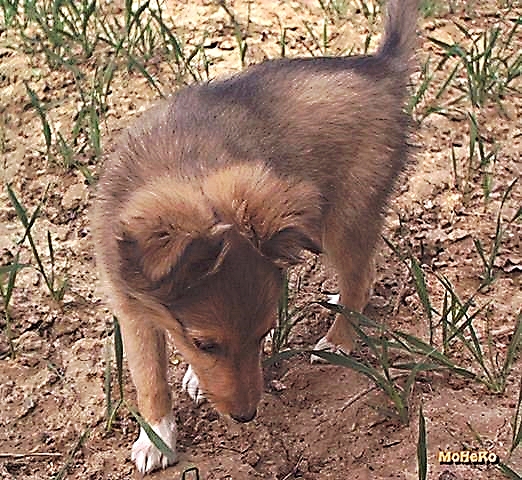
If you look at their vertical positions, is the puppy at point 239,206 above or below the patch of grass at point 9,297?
above

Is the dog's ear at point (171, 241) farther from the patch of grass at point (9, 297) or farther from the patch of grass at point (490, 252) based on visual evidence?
the patch of grass at point (490, 252)

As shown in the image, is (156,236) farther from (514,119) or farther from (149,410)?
(514,119)

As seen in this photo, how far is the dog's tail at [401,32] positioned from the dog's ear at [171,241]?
4.56 feet

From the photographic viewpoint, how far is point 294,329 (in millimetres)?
4016

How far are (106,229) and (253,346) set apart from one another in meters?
0.68

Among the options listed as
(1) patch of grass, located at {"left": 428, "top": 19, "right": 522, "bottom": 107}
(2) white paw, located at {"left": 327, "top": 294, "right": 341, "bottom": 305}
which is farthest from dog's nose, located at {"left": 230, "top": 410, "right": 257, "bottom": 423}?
(1) patch of grass, located at {"left": 428, "top": 19, "right": 522, "bottom": 107}

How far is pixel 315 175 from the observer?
3.46m

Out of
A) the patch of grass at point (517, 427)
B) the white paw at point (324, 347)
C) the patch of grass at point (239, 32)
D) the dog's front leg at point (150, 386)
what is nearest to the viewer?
the patch of grass at point (517, 427)

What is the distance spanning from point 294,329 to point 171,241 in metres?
1.47

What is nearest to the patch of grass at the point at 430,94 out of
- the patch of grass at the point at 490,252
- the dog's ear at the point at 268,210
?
the patch of grass at the point at 490,252

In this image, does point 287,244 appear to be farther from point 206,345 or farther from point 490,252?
point 490,252

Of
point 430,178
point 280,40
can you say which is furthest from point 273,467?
point 280,40

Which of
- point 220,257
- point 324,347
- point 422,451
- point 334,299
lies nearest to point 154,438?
point 220,257

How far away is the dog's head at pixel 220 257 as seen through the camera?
2.68 m
